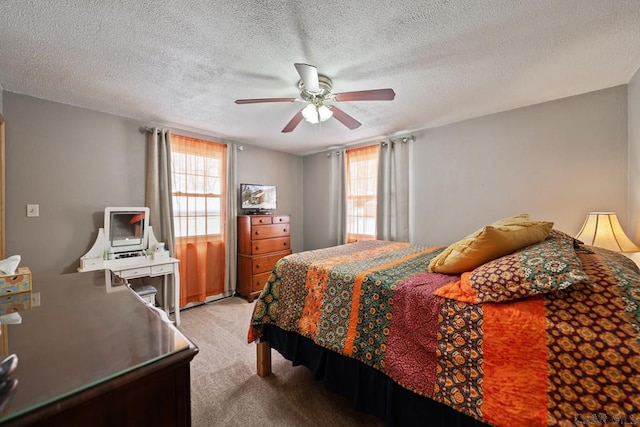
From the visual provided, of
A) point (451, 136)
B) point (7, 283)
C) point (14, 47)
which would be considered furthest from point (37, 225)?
point (451, 136)

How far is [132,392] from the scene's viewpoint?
2.06ft

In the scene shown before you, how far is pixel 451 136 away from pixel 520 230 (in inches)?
84.6

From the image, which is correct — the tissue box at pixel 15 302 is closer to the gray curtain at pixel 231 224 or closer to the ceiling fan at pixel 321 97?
the ceiling fan at pixel 321 97

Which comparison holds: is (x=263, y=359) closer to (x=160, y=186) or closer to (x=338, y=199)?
(x=160, y=186)

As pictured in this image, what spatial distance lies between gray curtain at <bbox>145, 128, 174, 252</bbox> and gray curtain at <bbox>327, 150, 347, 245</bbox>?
7.90ft

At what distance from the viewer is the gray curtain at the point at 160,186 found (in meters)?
3.08

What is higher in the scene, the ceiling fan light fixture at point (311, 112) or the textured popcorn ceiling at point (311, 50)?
the textured popcorn ceiling at point (311, 50)

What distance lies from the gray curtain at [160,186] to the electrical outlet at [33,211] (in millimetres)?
891

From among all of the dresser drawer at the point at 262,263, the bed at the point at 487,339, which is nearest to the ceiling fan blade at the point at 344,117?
the bed at the point at 487,339

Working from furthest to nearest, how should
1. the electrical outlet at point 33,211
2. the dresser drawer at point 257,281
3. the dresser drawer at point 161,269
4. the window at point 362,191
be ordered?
1. the window at point 362,191
2. the dresser drawer at point 257,281
3. the dresser drawer at point 161,269
4. the electrical outlet at point 33,211

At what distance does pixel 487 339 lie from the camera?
109 centimetres

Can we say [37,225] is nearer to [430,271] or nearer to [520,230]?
[430,271]

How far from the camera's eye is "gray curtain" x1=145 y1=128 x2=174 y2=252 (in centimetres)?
308

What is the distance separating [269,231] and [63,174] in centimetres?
237
